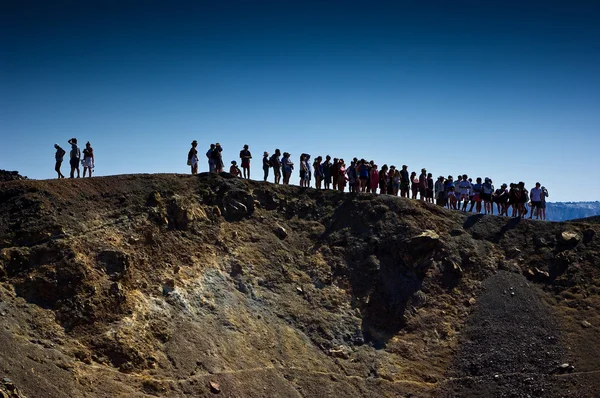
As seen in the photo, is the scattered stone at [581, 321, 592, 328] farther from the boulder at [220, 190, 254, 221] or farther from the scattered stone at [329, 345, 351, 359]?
the boulder at [220, 190, 254, 221]

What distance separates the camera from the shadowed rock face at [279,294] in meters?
22.0

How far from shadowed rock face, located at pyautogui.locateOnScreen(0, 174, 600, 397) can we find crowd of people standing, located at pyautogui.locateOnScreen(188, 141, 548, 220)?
115 centimetres

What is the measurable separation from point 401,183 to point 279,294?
10.7 m

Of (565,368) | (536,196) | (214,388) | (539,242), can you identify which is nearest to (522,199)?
(536,196)

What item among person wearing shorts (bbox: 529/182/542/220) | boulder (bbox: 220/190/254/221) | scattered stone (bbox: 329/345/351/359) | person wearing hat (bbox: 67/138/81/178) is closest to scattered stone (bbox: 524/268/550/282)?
person wearing shorts (bbox: 529/182/542/220)

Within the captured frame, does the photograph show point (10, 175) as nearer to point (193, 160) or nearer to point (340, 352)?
point (193, 160)

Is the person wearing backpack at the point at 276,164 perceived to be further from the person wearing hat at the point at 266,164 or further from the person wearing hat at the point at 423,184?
the person wearing hat at the point at 423,184

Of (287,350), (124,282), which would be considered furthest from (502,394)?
(124,282)

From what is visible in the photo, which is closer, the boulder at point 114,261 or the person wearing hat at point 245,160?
the boulder at point 114,261

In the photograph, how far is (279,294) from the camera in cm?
2822

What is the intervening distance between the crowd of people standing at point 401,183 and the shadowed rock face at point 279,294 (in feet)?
3.77

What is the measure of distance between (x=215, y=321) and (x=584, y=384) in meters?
14.5

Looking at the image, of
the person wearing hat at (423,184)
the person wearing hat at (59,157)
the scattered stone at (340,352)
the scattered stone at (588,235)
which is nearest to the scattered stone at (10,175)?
the person wearing hat at (59,157)

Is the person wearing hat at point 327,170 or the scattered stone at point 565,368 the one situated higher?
the person wearing hat at point 327,170
